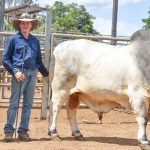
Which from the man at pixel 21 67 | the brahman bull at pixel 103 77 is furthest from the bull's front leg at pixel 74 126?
the man at pixel 21 67

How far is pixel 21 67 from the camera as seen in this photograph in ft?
24.8

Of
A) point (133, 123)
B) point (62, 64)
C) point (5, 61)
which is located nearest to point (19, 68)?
point (5, 61)

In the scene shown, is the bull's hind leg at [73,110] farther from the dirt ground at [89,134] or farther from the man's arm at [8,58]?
the man's arm at [8,58]

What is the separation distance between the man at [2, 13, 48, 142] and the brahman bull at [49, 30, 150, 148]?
42cm

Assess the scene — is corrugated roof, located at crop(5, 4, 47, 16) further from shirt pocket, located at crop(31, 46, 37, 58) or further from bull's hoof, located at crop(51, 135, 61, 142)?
bull's hoof, located at crop(51, 135, 61, 142)

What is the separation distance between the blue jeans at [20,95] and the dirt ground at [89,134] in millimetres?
281

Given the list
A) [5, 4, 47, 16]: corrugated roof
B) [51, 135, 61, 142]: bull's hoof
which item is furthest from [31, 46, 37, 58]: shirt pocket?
[5, 4, 47, 16]: corrugated roof

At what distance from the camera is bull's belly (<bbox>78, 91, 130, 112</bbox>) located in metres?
7.41

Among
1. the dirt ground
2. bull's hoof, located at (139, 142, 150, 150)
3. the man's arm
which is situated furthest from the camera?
the man's arm

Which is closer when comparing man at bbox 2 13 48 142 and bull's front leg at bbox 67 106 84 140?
man at bbox 2 13 48 142

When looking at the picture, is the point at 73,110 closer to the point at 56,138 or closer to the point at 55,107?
the point at 55,107

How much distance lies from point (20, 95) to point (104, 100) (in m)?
1.28

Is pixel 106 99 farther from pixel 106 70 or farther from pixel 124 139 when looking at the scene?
pixel 124 139

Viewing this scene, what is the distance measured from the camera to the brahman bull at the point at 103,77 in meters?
7.08
